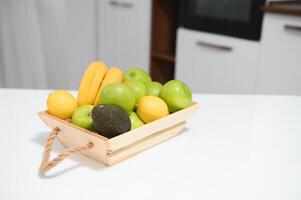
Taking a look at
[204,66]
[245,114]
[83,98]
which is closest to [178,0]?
[204,66]

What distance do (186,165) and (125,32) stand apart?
2.19 m

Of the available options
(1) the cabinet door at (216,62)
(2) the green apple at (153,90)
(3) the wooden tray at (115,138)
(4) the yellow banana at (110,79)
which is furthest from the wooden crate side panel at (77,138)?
(1) the cabinet door at (216,62)

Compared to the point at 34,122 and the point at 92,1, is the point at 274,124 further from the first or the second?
the point at 92,1

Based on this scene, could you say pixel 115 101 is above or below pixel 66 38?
above

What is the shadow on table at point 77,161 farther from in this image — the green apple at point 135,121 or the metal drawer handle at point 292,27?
the metal drawer handle at point 292,27

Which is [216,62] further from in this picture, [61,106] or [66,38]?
[61,106]

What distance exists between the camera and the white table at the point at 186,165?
0.71m

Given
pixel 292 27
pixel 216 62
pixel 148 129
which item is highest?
pixel 292 27

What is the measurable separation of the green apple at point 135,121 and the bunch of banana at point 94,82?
0.09 m

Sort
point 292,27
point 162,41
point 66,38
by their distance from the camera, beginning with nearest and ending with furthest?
point 292,27 → point 162,41 → point 66,38

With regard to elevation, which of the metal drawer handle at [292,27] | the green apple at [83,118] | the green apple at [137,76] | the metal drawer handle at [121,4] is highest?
the metal drawer handle at [121,4]

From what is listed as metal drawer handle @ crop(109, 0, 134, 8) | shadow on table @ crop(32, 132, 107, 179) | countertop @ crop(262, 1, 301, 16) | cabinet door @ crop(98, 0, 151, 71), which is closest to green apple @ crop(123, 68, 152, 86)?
shadow on table @ crop(32, 132, 107, 179)

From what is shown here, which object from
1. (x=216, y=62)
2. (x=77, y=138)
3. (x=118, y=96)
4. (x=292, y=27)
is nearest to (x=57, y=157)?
(x=77, y=138)

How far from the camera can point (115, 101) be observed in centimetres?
83
